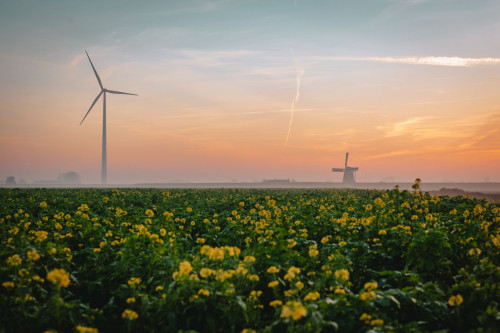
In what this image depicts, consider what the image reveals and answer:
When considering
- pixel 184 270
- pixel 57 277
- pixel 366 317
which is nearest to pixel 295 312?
pixel 366 317

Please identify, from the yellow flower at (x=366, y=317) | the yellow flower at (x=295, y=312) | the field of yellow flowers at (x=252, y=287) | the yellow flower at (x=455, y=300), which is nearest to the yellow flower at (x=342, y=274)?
the field of yellow flowers at (x=252, y=287)

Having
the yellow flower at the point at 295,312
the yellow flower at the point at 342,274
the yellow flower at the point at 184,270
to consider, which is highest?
the yellow flower at the point at 184,270

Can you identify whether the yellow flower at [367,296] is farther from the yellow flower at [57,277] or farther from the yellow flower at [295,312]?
the yellow flower at [57,277]

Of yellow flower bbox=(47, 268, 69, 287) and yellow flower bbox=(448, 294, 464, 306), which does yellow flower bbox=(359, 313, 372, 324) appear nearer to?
yellow flower bbox=(448, 294, 464, 306)

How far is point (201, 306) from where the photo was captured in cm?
485

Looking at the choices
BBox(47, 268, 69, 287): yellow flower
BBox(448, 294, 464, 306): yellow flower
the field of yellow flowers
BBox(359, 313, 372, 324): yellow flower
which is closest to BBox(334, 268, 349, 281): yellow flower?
the field of yellow flowers

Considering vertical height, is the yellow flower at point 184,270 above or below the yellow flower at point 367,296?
above

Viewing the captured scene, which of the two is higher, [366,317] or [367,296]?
[367,296]

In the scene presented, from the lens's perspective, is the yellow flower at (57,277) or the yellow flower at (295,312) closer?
the yellow flower at (295,312)

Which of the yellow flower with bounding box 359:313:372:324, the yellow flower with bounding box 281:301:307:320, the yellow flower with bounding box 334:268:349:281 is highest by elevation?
the yellow flower with bounding box 334:268:349:281

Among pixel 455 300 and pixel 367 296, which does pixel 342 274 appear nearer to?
pixel 367 296

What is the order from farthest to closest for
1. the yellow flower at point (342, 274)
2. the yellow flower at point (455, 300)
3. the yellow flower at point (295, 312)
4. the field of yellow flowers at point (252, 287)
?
the yellow flower at point (342, 274)
the yellow flower at point (455, 300)
the field of yellow flowers at point (252, 287)
the yellow flower at point (295, 312)

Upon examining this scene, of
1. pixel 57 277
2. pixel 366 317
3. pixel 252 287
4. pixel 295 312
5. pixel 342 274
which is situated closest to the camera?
pixel 295 312

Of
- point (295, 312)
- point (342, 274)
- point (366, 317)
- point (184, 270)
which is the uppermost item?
point (184, 270)
